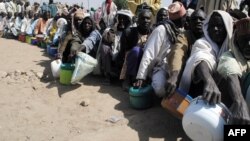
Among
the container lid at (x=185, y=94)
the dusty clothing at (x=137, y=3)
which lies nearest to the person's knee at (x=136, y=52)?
the container lid at (x=185, y=94)

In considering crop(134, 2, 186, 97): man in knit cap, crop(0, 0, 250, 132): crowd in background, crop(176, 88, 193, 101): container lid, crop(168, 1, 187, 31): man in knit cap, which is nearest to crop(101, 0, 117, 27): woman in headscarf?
crop(0, 0, 250, 132): crowd in background

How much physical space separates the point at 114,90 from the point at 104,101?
0.45m

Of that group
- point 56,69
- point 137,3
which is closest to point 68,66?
point 56,69

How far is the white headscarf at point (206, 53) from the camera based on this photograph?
3717 millimetres

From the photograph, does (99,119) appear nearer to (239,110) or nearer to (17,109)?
(17,109)

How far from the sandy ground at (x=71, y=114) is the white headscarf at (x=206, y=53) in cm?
72

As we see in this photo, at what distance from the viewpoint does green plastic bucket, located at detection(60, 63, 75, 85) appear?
5.78 meters

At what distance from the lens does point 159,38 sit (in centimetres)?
476

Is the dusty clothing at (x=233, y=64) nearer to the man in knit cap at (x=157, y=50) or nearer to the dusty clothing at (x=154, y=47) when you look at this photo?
the man in knit cap at (x=157, y=50)

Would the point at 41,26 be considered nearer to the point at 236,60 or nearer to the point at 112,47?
the point at 112,47

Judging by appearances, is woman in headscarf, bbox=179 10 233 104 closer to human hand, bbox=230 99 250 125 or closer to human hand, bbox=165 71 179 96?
human hand, bbox=165 71 179 96

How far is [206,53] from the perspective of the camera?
3.81m

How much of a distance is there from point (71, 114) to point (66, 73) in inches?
Answer: 44.1

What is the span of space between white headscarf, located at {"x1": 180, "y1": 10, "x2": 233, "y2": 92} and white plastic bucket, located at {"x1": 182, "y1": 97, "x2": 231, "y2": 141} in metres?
0.55
